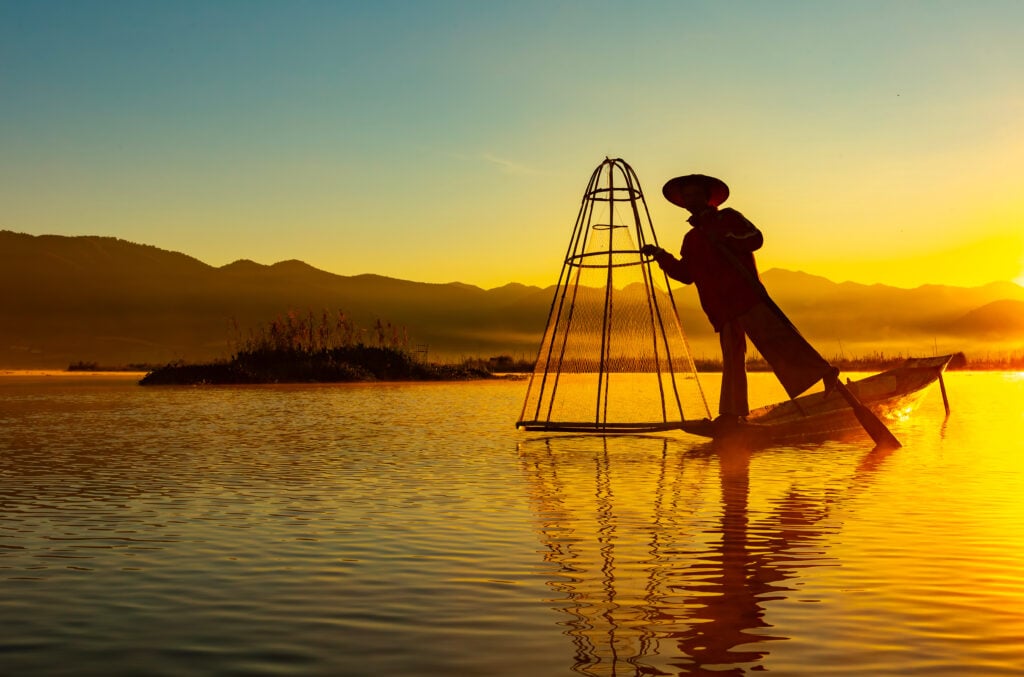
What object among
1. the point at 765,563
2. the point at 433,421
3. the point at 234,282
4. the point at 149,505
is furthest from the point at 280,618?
the point at 234,282

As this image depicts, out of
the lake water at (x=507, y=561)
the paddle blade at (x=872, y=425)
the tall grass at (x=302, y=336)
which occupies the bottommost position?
the lake water at (x=507, y=561)

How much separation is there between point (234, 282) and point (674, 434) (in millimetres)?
99647

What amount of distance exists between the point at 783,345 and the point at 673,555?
8.94m

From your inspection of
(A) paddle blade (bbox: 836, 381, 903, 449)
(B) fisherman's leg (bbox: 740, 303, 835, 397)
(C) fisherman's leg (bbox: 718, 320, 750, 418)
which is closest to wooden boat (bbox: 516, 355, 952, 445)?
(C) fisherman's leg (bbox: 718, 320, 750, 418)

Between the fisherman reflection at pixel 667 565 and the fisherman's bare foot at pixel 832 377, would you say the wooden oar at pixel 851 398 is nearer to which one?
the fisherman's bare foot at pixel 832 377

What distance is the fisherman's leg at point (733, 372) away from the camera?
15492mm

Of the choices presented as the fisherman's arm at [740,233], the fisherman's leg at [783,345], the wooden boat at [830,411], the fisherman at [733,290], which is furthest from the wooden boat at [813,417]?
the fisherman's arm at [740,233]

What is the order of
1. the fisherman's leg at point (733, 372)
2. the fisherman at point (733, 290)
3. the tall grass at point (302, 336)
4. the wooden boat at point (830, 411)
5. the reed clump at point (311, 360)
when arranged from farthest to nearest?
the tall grass at point (302, 336)
the reed clump at point (311, 360)
the fisherman's leg at point (733, 372)
the fisherman at point (733, 290)
the wooden boat at point (830, 411)

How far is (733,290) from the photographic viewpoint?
50.9ft

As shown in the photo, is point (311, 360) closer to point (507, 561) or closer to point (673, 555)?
point (507, 561)

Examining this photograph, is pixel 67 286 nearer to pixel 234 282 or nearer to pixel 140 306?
pixel 140 306

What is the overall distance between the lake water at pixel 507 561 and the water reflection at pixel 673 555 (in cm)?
3

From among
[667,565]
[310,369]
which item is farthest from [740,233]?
[310,369]

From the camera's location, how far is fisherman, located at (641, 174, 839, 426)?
1535 centimetres
